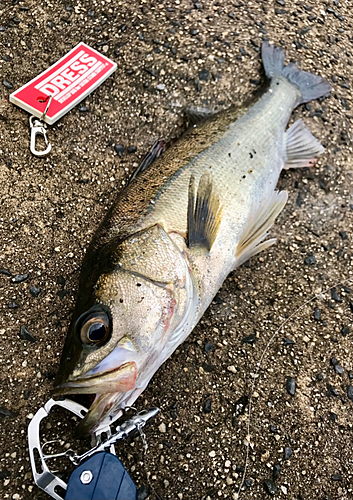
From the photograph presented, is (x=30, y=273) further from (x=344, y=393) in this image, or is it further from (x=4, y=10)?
(x=4, y=10)

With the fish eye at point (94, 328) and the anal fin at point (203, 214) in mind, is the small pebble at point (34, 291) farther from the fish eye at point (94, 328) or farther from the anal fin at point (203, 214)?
the anal fin at point (203, 214)

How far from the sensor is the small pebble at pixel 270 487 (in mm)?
2684

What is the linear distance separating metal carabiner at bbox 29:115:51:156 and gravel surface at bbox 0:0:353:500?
7cm

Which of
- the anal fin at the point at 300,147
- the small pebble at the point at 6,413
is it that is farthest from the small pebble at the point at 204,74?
the small pebble at the point at 6,413

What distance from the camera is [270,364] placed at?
3.12 meters

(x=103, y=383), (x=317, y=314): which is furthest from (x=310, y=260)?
(x=103, y=383)

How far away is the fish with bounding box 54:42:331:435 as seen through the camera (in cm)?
236

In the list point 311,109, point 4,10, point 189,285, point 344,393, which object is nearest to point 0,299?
point 189,285

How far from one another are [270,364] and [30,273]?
1.73 meters

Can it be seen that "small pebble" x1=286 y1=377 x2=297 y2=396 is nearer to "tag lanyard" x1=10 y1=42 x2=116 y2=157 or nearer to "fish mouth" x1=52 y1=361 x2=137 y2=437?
"fish mouth" x1=52 y1=361 x2=137 y2=437

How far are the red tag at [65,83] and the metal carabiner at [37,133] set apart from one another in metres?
0.06

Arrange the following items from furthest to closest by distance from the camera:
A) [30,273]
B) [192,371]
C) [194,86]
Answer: [194,86] → [30,273] → [192,371]

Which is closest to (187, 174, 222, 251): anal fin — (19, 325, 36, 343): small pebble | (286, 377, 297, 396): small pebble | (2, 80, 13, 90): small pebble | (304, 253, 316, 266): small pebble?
(304, 253, 316, 266): small pebble

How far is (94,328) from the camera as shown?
2348 millimetres
